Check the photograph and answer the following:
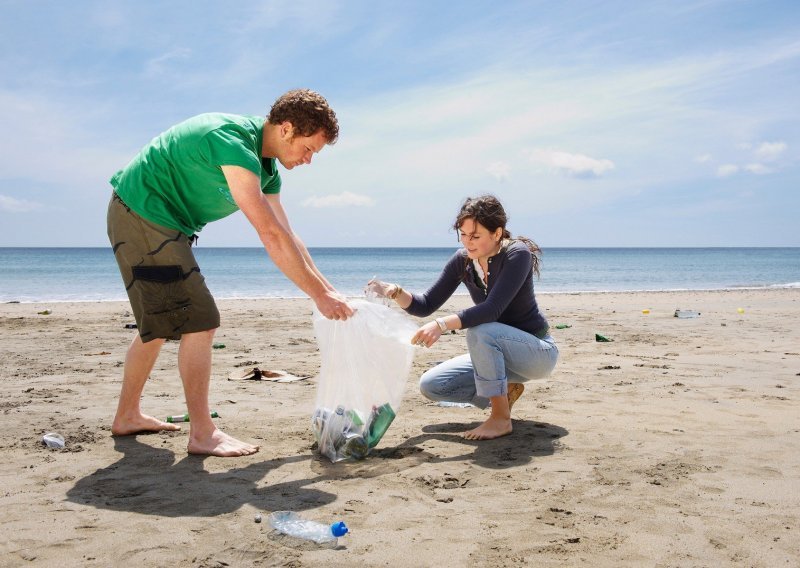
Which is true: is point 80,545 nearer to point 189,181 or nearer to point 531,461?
point 189,181

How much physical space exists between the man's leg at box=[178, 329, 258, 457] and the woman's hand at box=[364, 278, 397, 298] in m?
0.85

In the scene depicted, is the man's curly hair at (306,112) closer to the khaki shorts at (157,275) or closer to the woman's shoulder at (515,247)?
the khaki shorts at (157,275)

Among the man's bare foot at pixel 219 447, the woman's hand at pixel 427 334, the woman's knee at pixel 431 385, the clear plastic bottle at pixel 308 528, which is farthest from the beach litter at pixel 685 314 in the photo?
the clear plastic bottle at pixel 308 528

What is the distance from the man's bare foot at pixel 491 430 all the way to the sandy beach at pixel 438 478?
6 cm

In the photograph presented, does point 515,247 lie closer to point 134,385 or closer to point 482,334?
point 482,334

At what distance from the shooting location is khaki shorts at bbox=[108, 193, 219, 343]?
3059 millimetres

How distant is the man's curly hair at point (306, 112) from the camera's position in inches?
115

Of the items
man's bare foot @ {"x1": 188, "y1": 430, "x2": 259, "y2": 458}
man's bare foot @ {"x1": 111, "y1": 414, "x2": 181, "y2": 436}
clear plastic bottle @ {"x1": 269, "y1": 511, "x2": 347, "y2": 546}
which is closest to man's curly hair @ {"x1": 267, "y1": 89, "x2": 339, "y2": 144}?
man's bare foot @ {"x1": 188, "y1": 430, "x2": 259, "y2": 458}

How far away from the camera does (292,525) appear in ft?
7.47

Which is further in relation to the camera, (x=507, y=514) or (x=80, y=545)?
(x=507, y=514)

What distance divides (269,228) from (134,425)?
1452mm

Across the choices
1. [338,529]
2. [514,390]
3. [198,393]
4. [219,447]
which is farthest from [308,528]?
[514,390]

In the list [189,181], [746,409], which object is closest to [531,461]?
[746,409]

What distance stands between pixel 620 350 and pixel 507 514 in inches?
165
